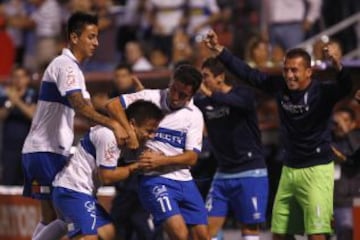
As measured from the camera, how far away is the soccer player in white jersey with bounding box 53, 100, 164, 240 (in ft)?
39.3

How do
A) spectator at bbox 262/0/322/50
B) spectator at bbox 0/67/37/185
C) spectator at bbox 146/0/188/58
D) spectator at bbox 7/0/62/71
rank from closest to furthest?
spectator at bbox 0/67/37/185
spectator at bbox 262/0/322/50
spectator at bbox 146/0/188/58
spectator at bbox 7/0/62/71

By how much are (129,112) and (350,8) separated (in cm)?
741

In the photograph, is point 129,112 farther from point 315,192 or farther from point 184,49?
point 184,49

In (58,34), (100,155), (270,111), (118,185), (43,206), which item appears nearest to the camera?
(100,155)

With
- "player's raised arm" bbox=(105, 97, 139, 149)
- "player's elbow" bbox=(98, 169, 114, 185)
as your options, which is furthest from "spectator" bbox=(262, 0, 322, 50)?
"player's elbow" bbox=(98, 169, 114, 185)

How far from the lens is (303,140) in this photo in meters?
12.8

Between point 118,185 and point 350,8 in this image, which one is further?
point 350,8

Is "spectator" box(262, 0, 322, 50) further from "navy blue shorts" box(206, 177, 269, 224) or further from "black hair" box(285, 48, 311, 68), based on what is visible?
"black hair" box(285, 48, 311, 68)

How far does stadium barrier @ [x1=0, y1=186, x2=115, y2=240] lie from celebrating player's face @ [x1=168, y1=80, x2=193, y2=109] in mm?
3403

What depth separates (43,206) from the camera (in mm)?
13125

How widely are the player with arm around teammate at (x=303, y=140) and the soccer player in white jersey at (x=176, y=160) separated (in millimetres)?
608

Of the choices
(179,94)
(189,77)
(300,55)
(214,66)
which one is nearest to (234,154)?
(214,66)

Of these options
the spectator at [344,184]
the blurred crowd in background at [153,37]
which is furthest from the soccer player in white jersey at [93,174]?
the blurred crowd in background at [153,37]

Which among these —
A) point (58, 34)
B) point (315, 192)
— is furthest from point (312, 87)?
point (58, 34)
